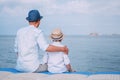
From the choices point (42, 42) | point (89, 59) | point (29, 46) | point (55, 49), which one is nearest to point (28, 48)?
point (29, 46)

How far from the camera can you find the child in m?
4.40

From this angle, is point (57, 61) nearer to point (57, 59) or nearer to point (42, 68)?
point (57, 59)

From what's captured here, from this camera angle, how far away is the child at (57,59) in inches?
173

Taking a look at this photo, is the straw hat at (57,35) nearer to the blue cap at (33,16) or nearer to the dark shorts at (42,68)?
the blue cap at (33,16)

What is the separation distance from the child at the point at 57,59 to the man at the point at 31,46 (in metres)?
0.12

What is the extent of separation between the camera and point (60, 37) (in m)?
4.41

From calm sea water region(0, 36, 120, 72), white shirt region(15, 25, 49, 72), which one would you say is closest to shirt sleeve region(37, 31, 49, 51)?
white shirt region(15, 25, 49, 72)

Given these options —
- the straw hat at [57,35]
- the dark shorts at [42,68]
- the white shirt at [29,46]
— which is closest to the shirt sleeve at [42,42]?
the white shirt at [29,46]

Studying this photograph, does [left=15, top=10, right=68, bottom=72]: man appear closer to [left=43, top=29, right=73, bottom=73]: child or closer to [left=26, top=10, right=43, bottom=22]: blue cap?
[left=26, top=10, right=43, bottom=22]: blue cap

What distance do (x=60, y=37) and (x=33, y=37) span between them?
1.50 feet

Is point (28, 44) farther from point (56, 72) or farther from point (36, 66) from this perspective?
point (56, 72)

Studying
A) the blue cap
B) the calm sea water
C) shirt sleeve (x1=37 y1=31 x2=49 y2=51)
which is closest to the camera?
shirt sleeve (x1=37 y1=31 x2=49 y2=51)

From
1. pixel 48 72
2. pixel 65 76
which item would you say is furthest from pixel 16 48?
pixel 65 76

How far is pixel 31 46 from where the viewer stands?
422 centimetres
